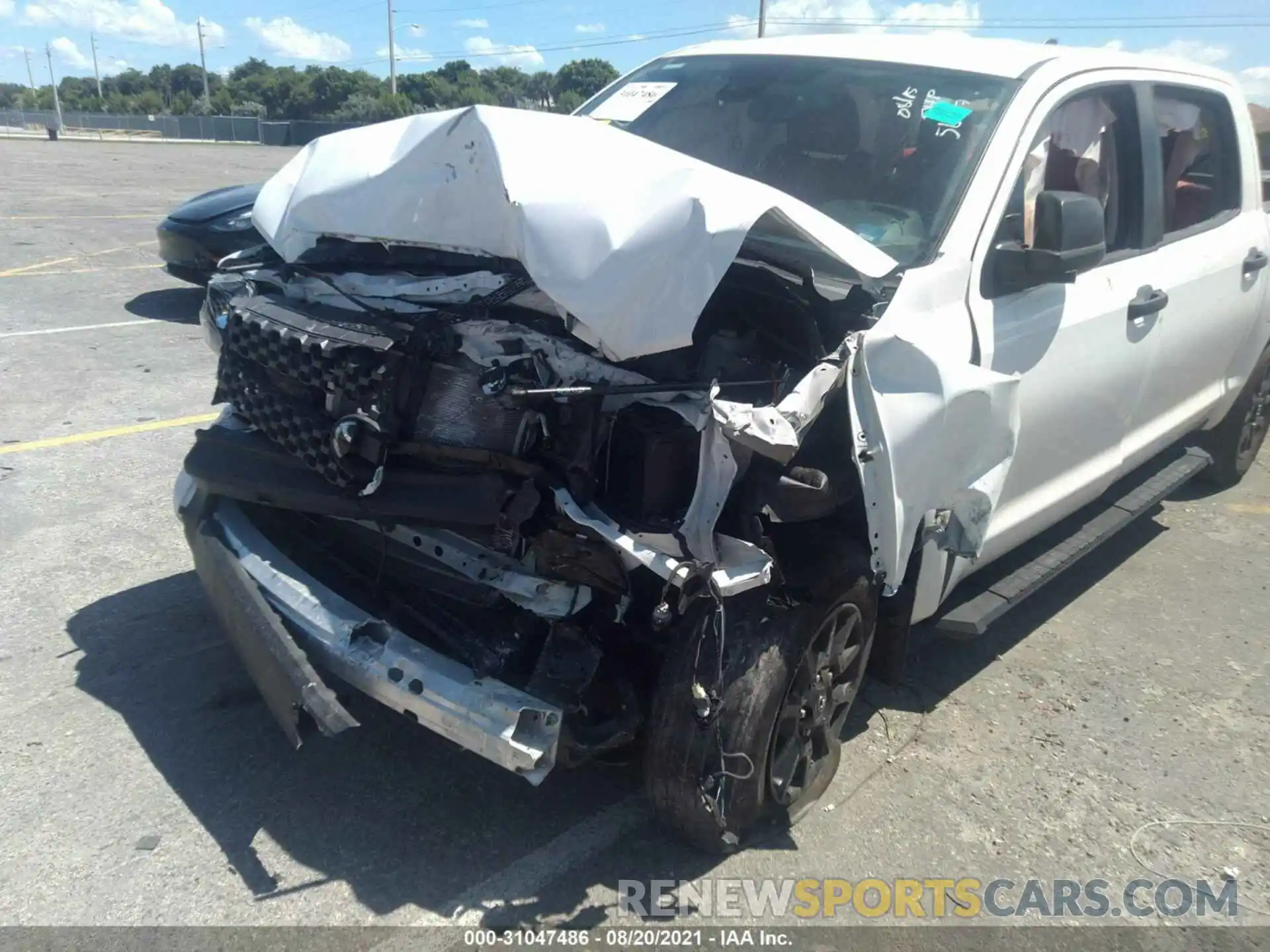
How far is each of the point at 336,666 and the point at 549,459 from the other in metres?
0.78

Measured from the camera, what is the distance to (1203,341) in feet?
15.4

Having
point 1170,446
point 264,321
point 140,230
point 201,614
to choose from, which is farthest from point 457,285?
point 140,230

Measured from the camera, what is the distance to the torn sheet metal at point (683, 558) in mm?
2482

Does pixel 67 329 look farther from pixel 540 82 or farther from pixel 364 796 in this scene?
pixel 540 82

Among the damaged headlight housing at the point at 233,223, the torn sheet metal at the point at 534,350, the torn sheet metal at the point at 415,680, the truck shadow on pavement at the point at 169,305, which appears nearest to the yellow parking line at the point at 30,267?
the truck shadow on pavement at the point at 169,305

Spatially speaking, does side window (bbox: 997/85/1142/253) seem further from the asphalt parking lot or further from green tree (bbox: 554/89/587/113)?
green tree (bbox: 554/89/587/113)

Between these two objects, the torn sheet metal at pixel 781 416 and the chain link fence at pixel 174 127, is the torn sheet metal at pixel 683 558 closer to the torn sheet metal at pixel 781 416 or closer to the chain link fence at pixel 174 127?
the torn sheet metal at pixel 781 416

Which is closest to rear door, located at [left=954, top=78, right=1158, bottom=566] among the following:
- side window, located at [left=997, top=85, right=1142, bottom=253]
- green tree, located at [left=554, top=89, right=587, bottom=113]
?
side window, located at [left=997, top=85, right=1142, bottom=253]

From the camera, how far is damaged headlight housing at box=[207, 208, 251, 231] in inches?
339

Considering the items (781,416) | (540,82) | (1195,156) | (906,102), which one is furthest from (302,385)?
(540,82)

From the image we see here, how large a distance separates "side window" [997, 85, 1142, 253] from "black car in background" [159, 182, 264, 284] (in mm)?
6504

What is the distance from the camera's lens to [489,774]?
3215 mm

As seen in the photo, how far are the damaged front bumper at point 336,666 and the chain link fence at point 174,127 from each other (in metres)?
54.0

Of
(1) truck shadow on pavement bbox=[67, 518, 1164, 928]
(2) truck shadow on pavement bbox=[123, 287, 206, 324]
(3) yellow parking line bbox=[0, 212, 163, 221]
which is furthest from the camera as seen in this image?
(3) yellow parking line bbox=[0, 212, 163, 221]
